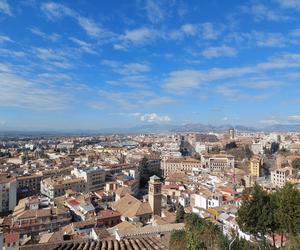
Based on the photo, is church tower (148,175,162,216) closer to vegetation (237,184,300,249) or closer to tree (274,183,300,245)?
vegetation (237,184,300,249)

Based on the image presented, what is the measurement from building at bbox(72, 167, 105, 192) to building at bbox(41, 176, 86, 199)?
558 mm

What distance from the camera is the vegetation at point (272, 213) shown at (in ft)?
35.4

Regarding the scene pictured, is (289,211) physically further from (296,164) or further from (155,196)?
(296,164)

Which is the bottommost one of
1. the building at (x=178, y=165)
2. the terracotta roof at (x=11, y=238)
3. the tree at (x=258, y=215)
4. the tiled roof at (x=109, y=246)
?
the building at (x=178, y=165)

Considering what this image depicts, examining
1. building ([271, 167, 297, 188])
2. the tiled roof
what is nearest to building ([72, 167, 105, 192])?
the tiled roof

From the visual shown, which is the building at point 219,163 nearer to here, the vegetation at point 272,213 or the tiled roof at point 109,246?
the tiled roof at point 109,246

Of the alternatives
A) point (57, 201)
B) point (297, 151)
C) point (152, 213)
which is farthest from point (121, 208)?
point (297, 151)

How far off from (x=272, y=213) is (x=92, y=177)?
22.5 m

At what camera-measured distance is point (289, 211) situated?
10.8 m

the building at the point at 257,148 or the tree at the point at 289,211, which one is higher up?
the tree at the point at 289,211

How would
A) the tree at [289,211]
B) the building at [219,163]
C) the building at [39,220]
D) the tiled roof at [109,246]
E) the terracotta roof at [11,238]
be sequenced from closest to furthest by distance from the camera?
the tree at [289,211] → the tiled roof at [109,246] → the terracotta roof at [11,238] → the building at [39,220] → the building at [219,163]

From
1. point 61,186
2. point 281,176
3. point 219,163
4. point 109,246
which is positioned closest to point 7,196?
point 61,186

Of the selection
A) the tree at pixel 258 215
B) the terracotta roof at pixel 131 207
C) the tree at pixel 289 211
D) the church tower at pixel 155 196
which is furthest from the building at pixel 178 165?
the tree at pixel 289 211

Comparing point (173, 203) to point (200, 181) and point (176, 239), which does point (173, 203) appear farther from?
point (176, 239)
